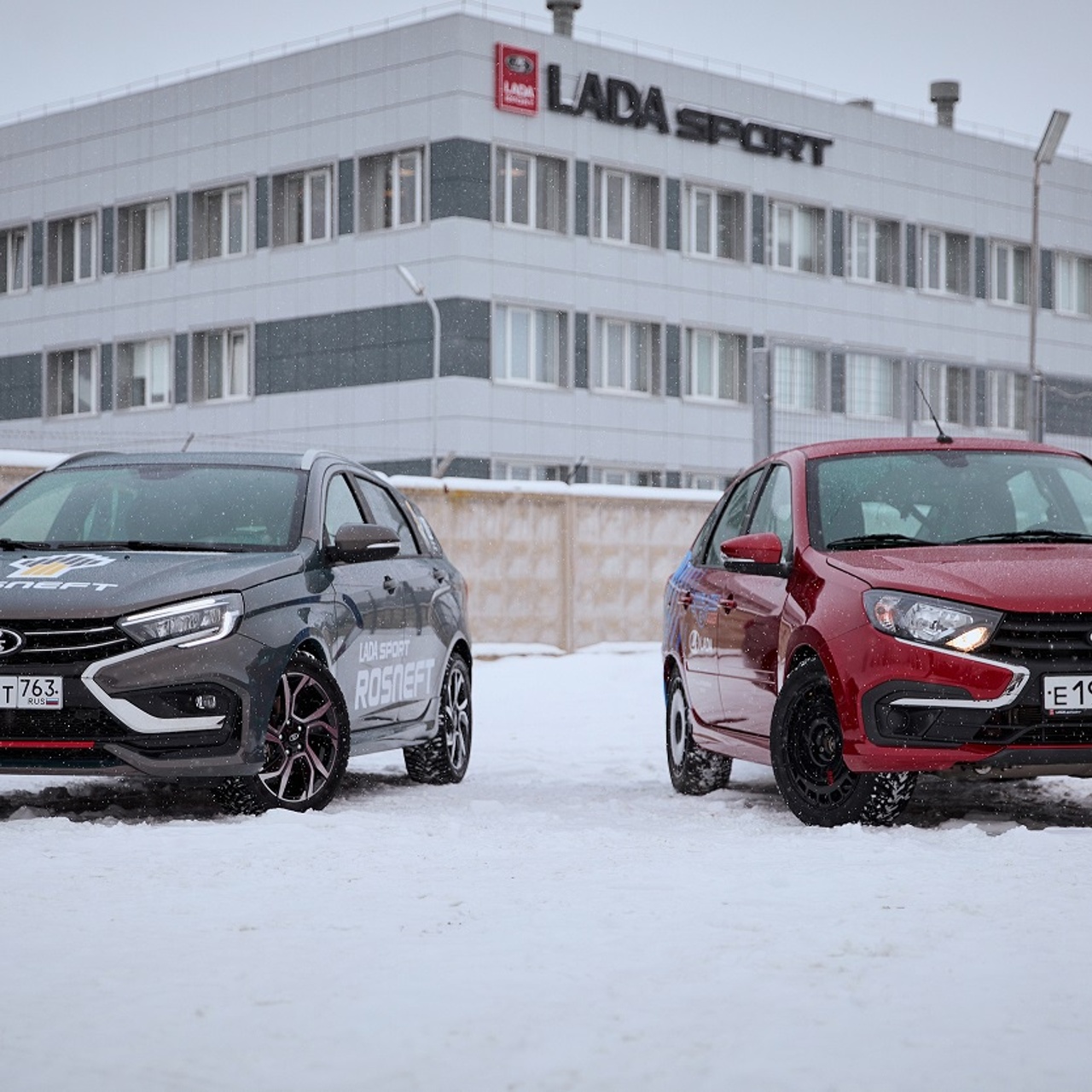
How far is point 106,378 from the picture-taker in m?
44.8

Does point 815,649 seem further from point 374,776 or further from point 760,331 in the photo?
point 760,331

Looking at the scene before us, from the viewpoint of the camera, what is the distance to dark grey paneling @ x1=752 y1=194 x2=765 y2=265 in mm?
43812

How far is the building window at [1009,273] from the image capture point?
49.4m

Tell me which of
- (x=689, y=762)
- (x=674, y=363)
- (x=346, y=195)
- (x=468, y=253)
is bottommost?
(x=689, y=762)

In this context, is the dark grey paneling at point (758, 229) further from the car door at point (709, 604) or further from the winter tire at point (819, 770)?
the winter tire at point (819, 770)

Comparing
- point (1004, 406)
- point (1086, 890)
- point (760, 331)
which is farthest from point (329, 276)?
point (1086, 890)

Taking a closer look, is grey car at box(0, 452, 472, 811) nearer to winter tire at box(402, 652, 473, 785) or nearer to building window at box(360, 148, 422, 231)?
winter tire at box(402, 652, 473, 785)

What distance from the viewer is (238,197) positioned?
138 feet

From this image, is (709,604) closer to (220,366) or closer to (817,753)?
(817,753)

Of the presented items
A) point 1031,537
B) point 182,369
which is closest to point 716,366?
point 182,369

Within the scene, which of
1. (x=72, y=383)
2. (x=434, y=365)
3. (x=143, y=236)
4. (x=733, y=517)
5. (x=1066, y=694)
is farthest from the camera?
(x=72, y=383)

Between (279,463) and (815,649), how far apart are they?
2895 millimetres

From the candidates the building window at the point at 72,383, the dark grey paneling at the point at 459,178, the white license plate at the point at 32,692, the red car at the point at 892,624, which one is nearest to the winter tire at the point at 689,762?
the red car at the point at 892,624

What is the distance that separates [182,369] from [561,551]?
2094 centimetres
